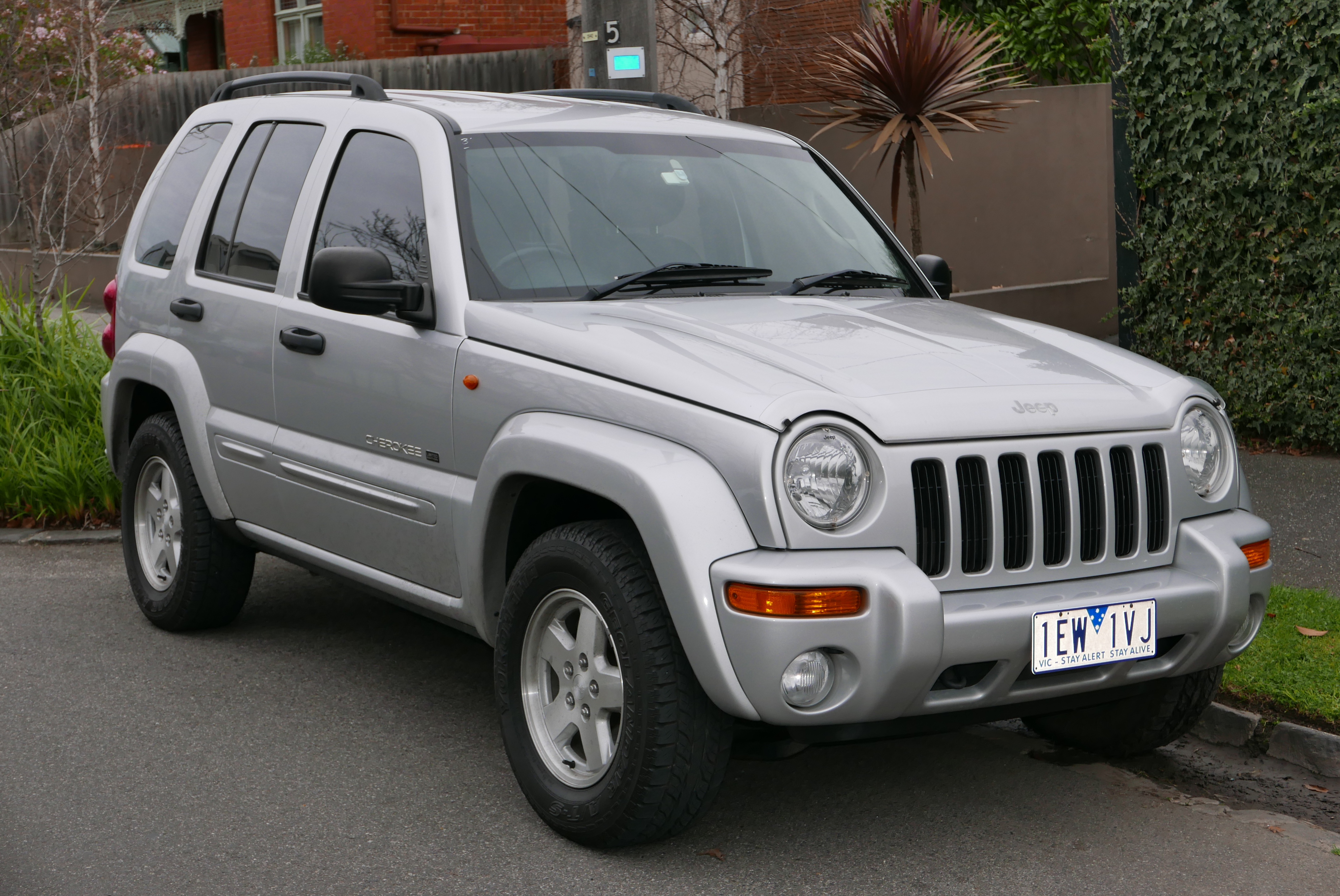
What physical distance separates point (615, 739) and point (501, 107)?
2.31 m

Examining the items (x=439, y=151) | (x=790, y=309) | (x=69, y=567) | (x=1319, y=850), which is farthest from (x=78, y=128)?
(x=1319, y=850)

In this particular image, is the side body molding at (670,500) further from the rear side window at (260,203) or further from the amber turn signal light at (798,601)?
the rear side window at (260,203)

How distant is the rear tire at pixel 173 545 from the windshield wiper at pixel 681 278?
6.95 feet

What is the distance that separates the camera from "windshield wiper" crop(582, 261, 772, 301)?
4.54m

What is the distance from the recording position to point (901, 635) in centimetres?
344

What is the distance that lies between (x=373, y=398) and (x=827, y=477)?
5.68ft

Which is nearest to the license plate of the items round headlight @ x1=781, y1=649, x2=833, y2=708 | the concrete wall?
round headlight @ x1=781, y1=649, x2=833, y2=708

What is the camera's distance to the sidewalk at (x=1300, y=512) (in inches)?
253

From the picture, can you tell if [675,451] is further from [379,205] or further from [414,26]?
[414,26]

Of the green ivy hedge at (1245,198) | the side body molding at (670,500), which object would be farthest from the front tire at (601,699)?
the green ivy hedge at (1245,198)

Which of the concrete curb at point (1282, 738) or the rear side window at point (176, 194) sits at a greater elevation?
the rear side window at point (176, 194)

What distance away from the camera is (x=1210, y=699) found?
4477 millimetres

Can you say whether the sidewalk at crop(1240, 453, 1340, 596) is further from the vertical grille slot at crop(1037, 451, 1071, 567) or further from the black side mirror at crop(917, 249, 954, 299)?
the vertical grille slot at crop(1037, 451, 1071, 567)

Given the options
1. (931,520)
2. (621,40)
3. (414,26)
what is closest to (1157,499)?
(931,520)
